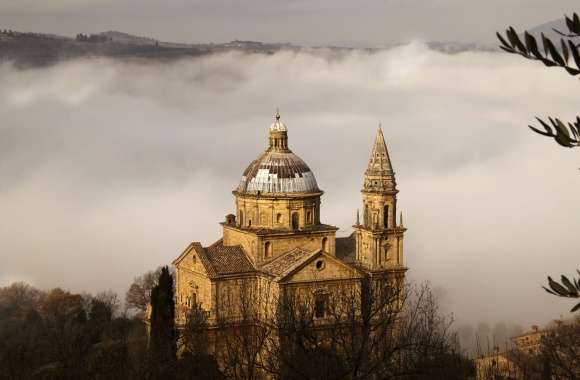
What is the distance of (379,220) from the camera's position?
5384cm

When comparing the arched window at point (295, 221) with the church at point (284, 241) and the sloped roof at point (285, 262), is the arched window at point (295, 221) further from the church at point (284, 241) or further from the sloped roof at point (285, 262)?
the sloped roof at point (285, 262)

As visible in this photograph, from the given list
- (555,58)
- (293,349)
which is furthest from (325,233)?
(555,58)

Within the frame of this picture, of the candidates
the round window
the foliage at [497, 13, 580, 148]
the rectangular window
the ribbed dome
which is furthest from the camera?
the ribbed dome

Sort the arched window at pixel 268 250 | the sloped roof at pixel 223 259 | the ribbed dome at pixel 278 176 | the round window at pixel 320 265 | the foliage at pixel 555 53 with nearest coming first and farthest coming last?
the foliage at pixel 555 53 < the round window at pixel 320 265 < the sloped roof at pixel 223 259 < the arched window at pixel 268 250 < the ribbed dome at pixel 278 176

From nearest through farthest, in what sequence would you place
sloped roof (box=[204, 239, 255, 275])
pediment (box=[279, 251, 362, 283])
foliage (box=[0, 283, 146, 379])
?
foliage (box=[0, 283, 146, 379]), pediment (box=[279, 251, 362, 283]), sloped roof (box=[204, 239, 255, 275])

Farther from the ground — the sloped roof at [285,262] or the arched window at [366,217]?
the arched window at [366,217]

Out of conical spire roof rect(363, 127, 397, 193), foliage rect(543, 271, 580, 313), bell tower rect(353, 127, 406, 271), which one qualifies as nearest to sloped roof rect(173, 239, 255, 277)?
bell tower rect(353, 127, 406, 271)

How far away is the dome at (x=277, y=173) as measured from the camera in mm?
53281

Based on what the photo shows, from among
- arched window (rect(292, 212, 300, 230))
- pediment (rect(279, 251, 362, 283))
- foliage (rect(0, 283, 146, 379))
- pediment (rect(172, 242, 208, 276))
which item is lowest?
foliage (rect(0, 283, 146, 379))

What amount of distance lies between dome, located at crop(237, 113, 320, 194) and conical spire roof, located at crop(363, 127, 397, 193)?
9.16ft

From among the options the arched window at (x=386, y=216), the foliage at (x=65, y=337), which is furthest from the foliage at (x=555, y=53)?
the arched window at (x=386, y=216)

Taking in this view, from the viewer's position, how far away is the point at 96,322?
65.9m

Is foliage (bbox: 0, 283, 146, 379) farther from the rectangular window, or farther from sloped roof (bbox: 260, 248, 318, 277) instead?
the rectangular window

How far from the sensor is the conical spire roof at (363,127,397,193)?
53469mm
